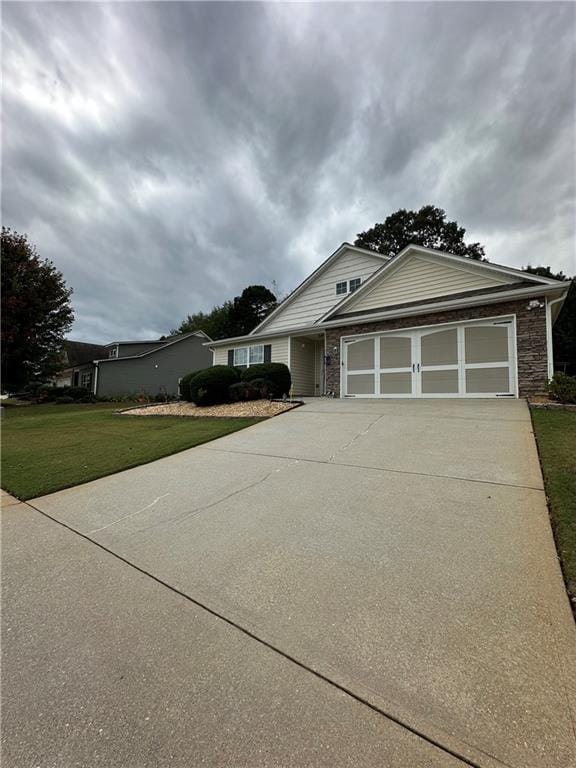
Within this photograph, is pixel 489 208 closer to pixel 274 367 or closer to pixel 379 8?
pixel 379 8

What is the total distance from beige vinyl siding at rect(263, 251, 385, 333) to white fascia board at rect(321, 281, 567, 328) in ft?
13.7

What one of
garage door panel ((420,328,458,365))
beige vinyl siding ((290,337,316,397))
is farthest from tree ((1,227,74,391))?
garage door panel ((420,328,458,365))

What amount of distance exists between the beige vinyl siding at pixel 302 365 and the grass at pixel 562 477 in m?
9.16

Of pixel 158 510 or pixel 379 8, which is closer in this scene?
pixel 158 510

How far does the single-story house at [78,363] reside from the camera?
88.8ft

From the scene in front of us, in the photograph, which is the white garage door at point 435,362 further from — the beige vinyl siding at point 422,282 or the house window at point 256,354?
the house window at point 256,354

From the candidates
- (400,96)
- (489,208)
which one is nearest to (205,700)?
(400,96)

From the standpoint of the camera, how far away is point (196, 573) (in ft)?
8.00

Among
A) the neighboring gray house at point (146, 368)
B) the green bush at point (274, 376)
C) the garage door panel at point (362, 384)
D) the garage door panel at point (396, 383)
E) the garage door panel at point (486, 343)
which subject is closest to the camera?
the garage door panel at point (486, 343)

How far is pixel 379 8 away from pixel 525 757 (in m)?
11.4

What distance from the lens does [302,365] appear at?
15164 mm

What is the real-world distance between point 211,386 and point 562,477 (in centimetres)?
976

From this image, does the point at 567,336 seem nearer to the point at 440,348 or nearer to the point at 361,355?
the point at 440,348

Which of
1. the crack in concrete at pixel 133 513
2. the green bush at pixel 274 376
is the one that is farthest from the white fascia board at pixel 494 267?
the crack in concrete at pixel 133 513
